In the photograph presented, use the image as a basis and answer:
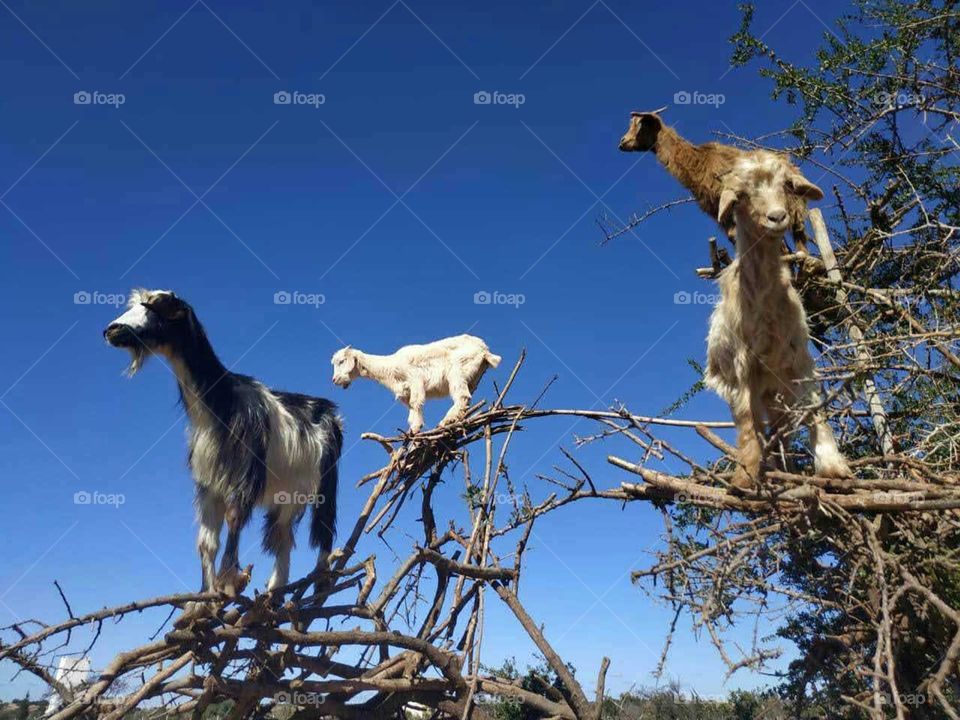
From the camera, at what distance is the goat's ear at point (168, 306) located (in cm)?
586

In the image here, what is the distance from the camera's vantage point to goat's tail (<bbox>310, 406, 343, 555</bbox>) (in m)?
6.50

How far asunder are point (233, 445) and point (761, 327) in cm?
395

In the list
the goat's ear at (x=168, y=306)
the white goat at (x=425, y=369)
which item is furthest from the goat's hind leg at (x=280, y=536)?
the white goat at (x=425, y=369)

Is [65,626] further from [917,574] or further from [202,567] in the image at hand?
[917,574]

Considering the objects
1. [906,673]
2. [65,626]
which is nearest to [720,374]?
[906,673]

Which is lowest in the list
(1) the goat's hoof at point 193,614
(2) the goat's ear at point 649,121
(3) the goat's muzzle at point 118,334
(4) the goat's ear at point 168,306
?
(1) the goat's hoof at point 193,614

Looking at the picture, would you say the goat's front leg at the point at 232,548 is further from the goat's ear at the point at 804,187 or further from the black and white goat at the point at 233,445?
the goat's ear at the point at 804,187

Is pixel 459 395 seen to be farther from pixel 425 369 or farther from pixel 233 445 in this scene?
pixel 233 445

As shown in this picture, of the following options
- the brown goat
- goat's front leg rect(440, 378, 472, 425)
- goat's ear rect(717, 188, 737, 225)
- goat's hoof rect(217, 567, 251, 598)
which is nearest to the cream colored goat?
goat's ear rect(717, 188, 737, 225)

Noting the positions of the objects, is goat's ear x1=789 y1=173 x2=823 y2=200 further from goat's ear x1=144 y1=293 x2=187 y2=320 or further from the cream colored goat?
goat's ear x1=144 y1=293 x2=187 y2=320

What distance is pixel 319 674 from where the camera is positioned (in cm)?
526

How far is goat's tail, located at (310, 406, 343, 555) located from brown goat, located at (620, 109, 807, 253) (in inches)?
140

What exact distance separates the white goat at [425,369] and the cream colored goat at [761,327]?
140 inches

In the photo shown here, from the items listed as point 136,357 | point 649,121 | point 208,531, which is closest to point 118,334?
point 136,357
